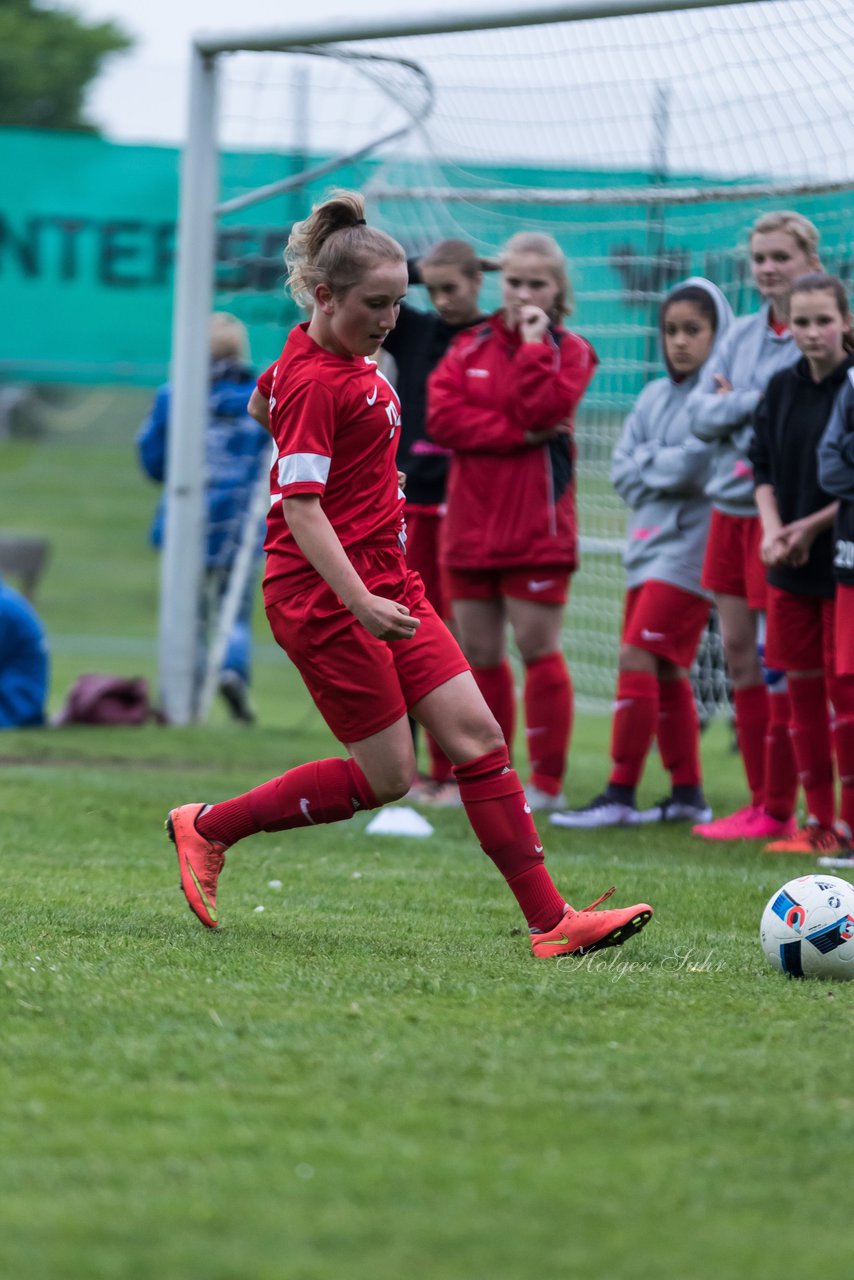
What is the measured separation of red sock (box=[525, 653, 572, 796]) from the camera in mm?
6965

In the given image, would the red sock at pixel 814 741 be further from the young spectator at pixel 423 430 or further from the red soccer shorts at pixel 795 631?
the young spectator at pixel 423 430

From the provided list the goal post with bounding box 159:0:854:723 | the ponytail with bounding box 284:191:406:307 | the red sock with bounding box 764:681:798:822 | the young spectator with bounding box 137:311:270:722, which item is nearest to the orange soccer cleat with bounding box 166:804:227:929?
the ponytail with bounding box 284:191:406:307

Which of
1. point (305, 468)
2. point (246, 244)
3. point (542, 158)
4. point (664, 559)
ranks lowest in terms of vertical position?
point (664, 559)

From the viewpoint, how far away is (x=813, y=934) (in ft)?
13.1

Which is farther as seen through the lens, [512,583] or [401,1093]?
[512,583]

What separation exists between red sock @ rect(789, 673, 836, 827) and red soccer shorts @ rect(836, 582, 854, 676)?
0.48m

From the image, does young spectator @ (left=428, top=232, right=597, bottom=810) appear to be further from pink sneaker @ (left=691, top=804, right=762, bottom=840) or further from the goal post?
the goal post

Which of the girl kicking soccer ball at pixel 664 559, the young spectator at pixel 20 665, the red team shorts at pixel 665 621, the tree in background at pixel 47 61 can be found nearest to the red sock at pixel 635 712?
the girl kicking soccer ball at pixel 664 559

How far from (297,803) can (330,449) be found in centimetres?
94

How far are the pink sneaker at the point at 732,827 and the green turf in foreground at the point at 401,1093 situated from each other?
4.50ft

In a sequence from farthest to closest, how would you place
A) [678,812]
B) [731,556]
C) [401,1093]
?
1. [678,812]
2. [731,556]
3. [401,1093]

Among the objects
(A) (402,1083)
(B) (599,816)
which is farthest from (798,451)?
(A) (402,1083)

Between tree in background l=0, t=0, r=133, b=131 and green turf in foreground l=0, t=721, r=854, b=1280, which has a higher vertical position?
tree in background l=0, t=0, r=133, b=131

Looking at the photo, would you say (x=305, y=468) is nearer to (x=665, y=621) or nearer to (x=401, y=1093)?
(x=401, y=1093)
